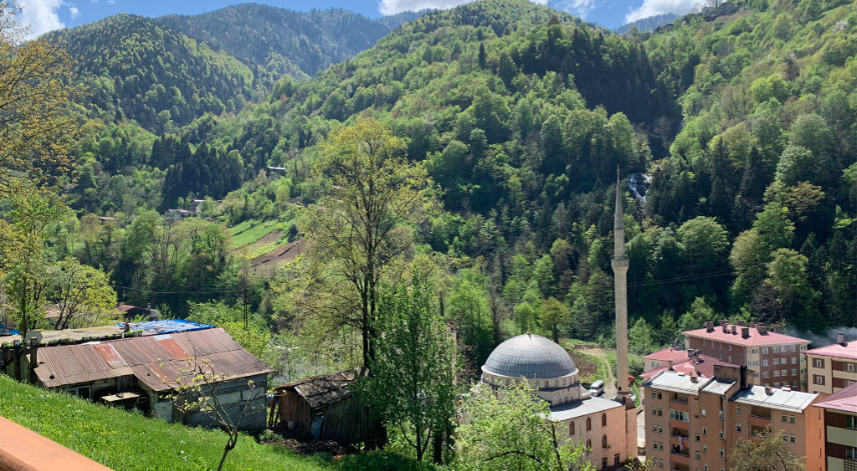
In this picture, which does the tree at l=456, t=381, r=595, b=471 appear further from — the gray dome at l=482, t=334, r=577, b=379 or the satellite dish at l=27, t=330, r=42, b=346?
the gray dome at l=482, t=334, r=577, b=379

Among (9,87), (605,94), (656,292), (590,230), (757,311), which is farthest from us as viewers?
(605,94)

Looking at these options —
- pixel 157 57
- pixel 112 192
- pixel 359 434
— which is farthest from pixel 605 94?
pixel 157 57

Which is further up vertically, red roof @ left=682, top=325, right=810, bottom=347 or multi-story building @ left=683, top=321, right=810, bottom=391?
red roof @ left=682, top=325, right=810, bottom=347

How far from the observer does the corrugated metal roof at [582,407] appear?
3922cm

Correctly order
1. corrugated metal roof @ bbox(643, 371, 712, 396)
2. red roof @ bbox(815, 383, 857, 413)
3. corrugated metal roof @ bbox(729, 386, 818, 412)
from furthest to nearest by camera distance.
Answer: corrugated metal roof @ bbox(643, 371, 712, 396)
corrugated metal roof @ bbox(729, 386, 818, 412)
red roof @ bbox(815, 383, 857, 413)

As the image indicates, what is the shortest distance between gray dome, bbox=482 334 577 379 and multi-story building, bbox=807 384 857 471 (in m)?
16.7

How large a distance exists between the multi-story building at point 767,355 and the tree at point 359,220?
35766 millimetres

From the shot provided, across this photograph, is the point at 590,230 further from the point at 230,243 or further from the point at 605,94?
the point at 605,94

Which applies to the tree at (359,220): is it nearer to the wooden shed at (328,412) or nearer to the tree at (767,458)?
the wooden shed at (328,412)

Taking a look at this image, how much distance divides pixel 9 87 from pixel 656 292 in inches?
2607

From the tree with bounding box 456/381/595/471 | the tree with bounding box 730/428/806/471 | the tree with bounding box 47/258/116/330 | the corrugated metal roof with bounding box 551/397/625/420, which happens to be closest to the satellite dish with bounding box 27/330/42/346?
the tree with bounding box 456/381/595/471

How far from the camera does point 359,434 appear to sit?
945 inches

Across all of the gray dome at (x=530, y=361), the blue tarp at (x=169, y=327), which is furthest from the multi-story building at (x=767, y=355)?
the blue tarp at (x=169, y=327)

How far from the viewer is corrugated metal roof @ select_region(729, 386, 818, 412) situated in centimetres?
3409
